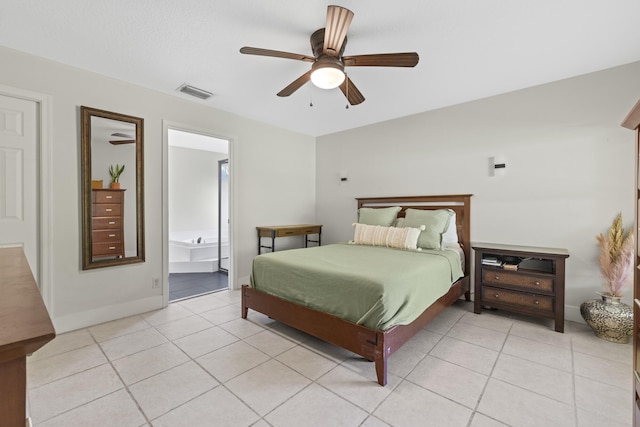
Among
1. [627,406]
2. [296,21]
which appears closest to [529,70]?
[296,21]

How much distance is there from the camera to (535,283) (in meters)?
2.80

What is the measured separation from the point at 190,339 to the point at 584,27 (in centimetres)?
411

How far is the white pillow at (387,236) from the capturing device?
326 cm

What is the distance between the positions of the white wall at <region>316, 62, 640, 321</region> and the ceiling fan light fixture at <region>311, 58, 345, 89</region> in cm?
161

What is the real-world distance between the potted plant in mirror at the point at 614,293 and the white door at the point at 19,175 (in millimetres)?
5126

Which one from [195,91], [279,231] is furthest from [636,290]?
[195,91]

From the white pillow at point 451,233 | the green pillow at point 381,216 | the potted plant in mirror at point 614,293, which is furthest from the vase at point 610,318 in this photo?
the green pillow at point 381,216

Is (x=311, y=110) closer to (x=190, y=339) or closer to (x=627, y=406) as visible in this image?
(x=190, y=339)

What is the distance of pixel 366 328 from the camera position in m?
1.98

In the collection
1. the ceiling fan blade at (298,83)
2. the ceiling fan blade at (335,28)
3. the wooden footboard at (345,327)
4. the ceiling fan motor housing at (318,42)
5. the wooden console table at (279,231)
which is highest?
the ceiling fan motor housing at (318,42)

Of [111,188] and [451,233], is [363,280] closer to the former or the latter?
[451,233]

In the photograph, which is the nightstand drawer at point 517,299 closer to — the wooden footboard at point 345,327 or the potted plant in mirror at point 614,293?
the potted plant in mirror at point 614,293

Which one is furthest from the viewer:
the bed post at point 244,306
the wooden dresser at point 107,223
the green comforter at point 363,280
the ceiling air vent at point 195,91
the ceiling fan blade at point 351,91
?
the ceiling air vent at point 195,91

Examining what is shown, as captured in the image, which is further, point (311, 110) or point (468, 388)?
point (311, 110)
